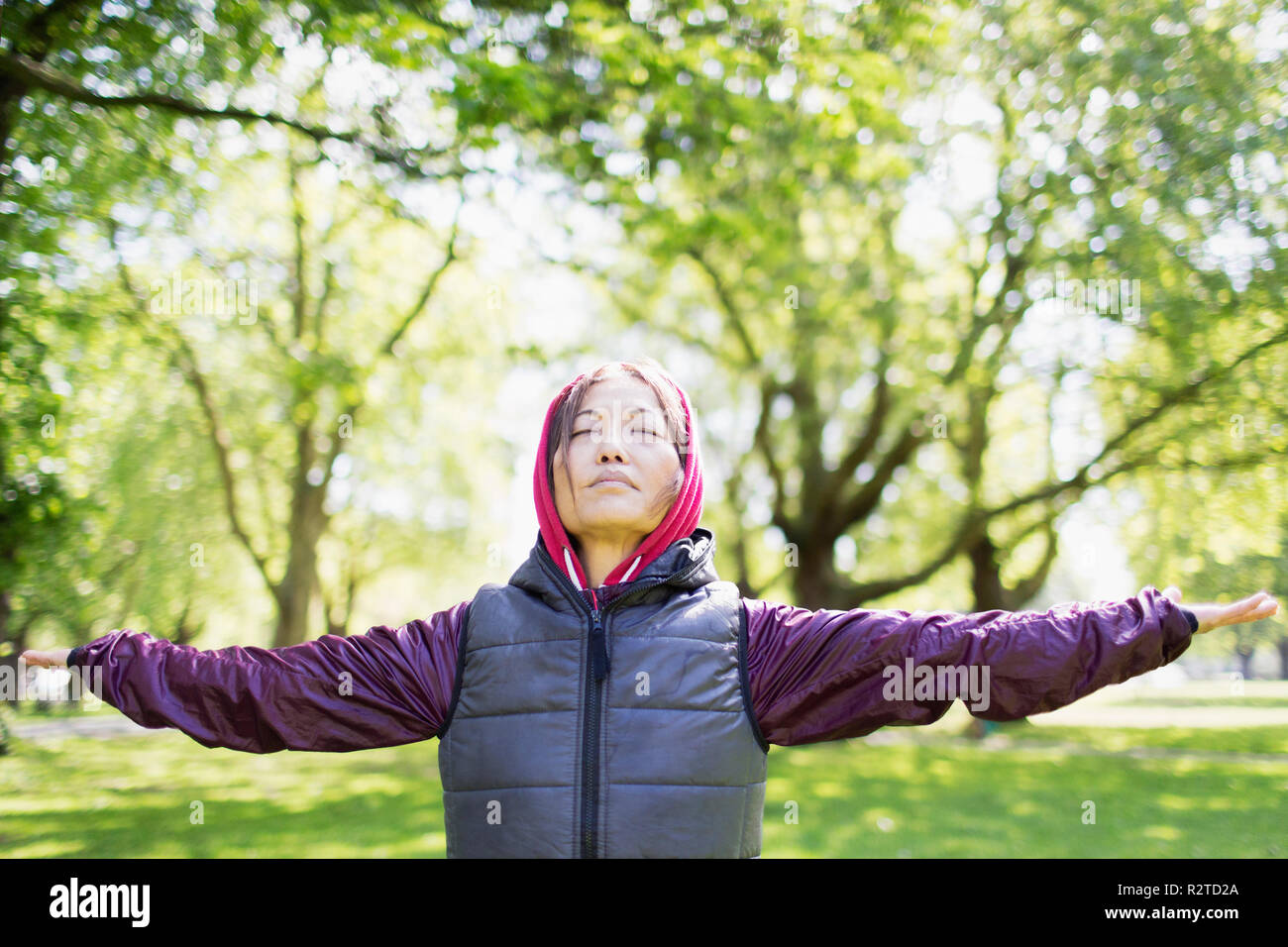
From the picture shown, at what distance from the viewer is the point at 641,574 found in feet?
7.18

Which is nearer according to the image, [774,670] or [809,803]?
[774,670]

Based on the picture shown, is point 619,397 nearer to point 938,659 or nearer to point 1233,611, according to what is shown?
point 938,659

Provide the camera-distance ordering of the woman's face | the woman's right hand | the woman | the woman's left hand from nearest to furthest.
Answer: the woman's left hand
the woman
the woman's right hand
the woman's face

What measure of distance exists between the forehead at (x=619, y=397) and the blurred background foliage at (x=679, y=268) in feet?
15.4

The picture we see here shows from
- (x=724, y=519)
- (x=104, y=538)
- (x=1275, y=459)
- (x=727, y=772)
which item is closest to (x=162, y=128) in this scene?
(x=104, y=538)

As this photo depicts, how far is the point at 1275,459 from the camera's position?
403 inches

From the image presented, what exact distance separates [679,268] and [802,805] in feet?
30.8

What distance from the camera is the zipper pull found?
6.80ft

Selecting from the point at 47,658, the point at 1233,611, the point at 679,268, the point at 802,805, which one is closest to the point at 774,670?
the point at 1233,611

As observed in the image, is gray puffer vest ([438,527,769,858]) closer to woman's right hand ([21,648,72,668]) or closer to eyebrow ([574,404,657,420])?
eyebrow ([574,404,657,420])

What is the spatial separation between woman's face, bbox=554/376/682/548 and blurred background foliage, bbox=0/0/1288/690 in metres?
4.78

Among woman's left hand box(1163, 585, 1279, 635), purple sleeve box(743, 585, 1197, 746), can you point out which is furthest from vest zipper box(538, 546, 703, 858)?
woman's left hand box(1163, 585, 1279, 635)

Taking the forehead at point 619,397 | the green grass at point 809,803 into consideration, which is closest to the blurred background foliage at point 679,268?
the green grass at point 809,803

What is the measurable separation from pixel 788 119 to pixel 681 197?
264 cm
